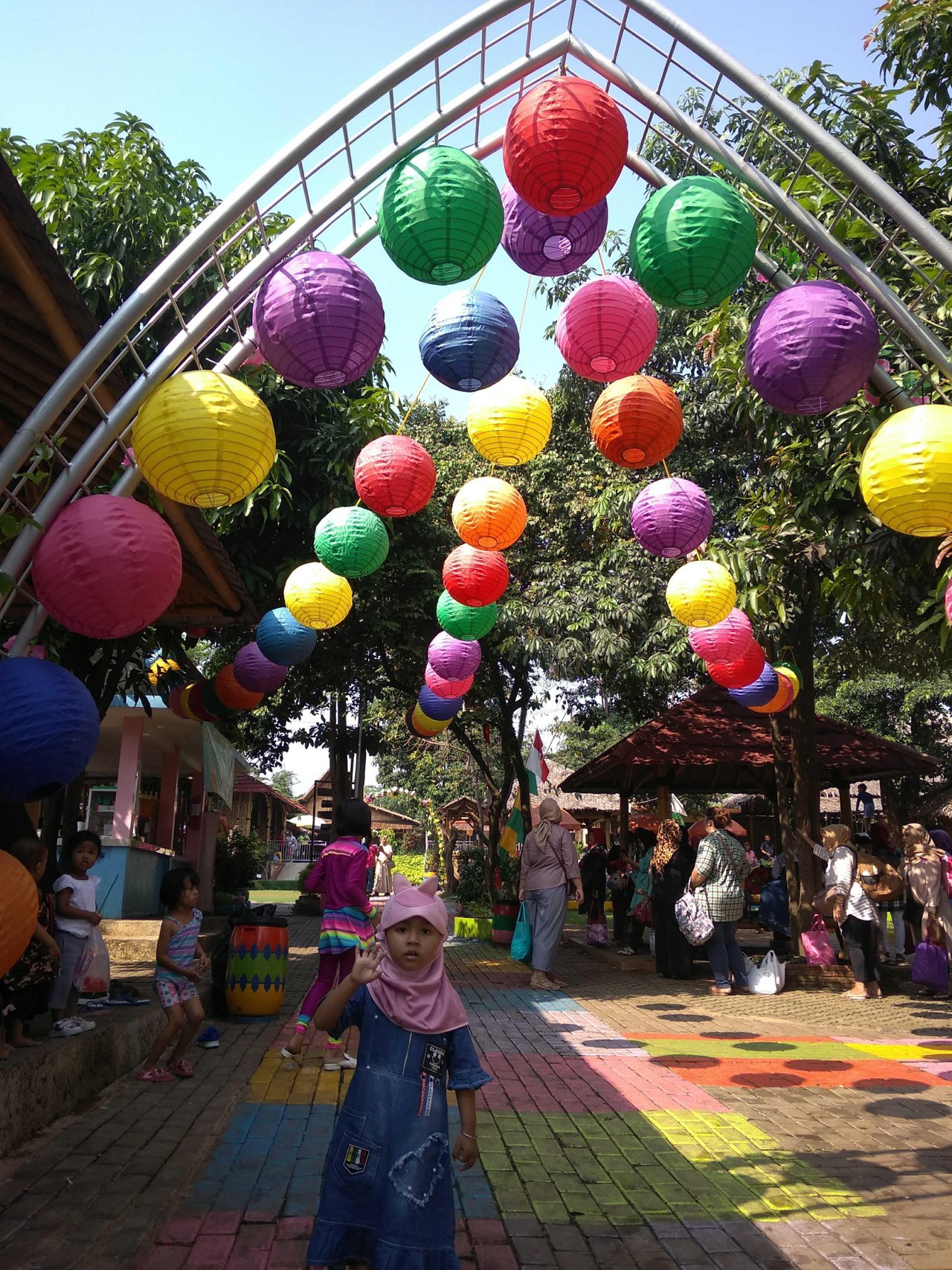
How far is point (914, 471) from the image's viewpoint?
405 centimetres

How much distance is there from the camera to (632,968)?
12.1 meters

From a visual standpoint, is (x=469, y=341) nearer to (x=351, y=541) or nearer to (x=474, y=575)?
(x=351, y=541)

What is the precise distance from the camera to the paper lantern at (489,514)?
6734mm

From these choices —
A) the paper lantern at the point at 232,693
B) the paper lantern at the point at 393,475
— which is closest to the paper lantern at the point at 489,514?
the paper lantern at the point at 393,475

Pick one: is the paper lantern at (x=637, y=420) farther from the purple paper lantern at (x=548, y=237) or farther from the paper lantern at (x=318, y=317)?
the paper lantern at (x=318, y=317)

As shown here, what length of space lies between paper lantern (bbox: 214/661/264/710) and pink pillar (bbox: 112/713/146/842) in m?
3.86

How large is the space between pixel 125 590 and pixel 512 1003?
648 centimetres

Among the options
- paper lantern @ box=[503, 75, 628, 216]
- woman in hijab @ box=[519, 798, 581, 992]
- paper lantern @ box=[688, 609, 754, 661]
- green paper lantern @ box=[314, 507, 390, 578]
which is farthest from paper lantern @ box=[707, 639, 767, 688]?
paper lantern @ box=[503, 75, 628, 216]

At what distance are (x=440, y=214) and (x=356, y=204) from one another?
43.2 inches

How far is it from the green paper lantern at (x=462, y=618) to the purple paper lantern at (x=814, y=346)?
425 centimetres

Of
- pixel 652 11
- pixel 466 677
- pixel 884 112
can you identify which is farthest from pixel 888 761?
pixel 652 11

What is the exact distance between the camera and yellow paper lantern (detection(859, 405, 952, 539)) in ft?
13.2

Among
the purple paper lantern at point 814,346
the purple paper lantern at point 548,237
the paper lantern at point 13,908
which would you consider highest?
the purple paper lantern at point 548,237

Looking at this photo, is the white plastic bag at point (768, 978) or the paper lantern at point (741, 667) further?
the white plastic bag at point (768, 978)
